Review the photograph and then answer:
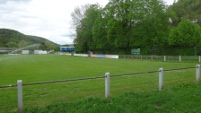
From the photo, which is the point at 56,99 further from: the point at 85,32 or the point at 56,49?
the point at 56,49

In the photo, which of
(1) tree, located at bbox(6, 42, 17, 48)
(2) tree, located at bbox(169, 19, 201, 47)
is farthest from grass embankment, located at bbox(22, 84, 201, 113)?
(1) tree, located at bbox(6, 42, 17, 48)

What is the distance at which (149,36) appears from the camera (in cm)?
4738

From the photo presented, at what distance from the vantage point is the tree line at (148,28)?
37731mm

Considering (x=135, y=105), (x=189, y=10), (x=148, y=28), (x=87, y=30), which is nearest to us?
(x=135, y=105)

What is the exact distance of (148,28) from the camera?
157ft

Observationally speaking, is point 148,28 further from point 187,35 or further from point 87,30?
point 87,30

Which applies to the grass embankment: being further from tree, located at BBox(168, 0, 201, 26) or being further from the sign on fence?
tree, located at BBox(168, 0, 201, 26)

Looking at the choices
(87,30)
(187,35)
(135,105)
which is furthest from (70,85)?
(87,30)

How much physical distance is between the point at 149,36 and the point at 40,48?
118 meters

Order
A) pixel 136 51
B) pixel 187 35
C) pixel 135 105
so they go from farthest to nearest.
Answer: pixel 136 51, pixel 187 35, pixel 135 105

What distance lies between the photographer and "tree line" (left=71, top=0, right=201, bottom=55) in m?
37.7

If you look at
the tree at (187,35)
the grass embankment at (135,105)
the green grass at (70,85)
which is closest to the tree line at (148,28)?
the tree at (187,35)

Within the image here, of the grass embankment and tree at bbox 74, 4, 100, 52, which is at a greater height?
tree at bbox 74, 4, 100, 52

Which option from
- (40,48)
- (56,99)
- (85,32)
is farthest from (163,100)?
(40,48)
